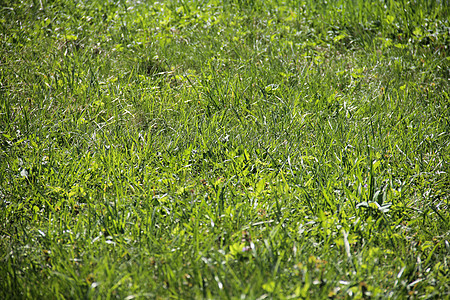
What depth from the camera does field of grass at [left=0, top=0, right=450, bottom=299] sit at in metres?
2.10

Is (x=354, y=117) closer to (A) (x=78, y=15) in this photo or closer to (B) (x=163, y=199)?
(B) (x=163, y=199)

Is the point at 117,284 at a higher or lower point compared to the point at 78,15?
lower

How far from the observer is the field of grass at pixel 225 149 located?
2104 millimetres

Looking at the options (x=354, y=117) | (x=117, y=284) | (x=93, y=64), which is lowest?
(x=354, y=117)

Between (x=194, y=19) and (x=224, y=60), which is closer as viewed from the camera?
(x=224, y=60)

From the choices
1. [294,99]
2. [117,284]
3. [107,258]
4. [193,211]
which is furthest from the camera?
[294,99]

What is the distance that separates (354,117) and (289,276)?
1910 millimetres

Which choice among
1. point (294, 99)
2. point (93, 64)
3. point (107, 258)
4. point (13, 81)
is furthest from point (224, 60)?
point (107, 258)

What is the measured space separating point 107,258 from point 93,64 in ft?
8.45

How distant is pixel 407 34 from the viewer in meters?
4.71

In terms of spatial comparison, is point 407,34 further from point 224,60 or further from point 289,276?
point 289,276

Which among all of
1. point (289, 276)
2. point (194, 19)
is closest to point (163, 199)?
point (289, 276)

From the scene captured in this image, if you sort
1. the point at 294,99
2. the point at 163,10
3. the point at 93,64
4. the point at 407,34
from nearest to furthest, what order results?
1. the point at 294,99
2. the point at 93,64
3. the point at 407,34
4. the point at 163,10

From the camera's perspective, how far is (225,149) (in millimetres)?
3174
